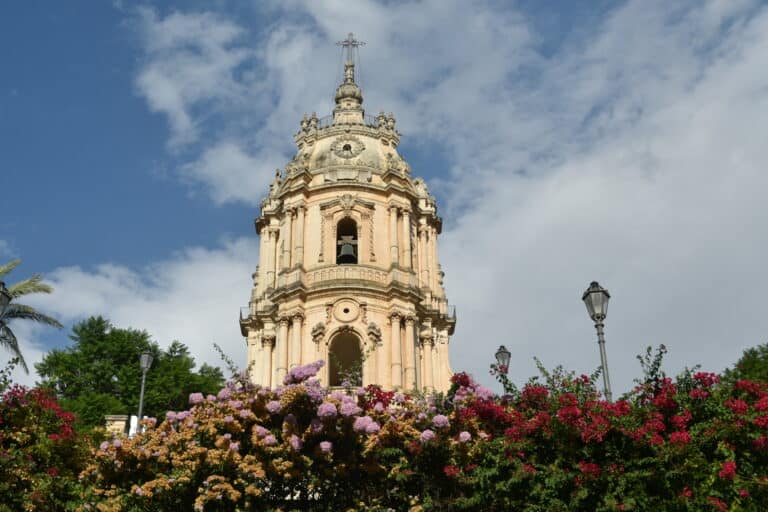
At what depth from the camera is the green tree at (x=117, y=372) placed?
39750 mm

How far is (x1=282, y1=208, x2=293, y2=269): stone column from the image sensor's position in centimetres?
3353

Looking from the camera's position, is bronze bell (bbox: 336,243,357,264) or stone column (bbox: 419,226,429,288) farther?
stone column (bbox: 419,226,429,288)

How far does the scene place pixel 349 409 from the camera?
634 inches

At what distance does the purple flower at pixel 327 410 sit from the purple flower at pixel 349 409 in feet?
0.71

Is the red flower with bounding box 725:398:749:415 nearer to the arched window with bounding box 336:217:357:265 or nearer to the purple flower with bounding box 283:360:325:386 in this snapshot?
the purple flower with bounding box 283:360:325:386

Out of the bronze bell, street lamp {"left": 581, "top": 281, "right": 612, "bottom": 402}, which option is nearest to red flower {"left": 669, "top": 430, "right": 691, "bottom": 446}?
street lamp {"left": 581, "top": 281, "right": 612, "bottom": 402}

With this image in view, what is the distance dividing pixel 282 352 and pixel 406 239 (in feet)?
22.0

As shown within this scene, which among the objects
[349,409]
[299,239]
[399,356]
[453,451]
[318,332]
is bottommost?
[453,451]

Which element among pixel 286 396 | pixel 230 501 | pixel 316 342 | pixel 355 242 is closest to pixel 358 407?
pixel 286 396

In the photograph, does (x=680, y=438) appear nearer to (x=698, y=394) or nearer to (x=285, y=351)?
(x=698, y=394)

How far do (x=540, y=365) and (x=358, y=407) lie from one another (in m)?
3.51

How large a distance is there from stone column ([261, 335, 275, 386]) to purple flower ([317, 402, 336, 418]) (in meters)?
16.9

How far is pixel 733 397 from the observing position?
14844 millimetres

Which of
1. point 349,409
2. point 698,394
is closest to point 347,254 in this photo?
point 349,409
